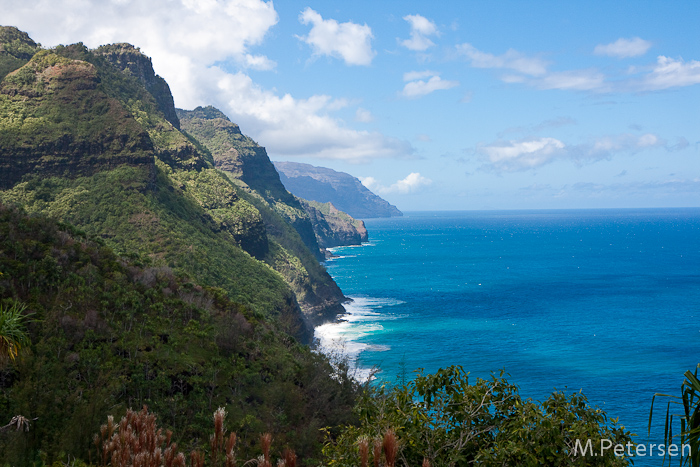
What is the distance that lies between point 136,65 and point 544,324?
104 meters

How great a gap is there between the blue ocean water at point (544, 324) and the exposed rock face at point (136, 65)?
62629mm

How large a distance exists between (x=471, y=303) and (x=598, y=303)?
2465 cm

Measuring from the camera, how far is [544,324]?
85.4m

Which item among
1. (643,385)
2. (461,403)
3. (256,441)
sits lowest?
(643,385)

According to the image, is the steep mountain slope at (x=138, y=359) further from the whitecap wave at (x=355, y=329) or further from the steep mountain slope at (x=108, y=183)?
the whitecap wave at (x=355, y=329)

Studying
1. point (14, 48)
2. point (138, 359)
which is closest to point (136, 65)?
point (14, 48)

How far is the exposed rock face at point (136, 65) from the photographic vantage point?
114062mm

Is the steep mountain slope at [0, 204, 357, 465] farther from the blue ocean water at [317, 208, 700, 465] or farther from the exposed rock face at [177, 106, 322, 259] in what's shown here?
the exposed rock face at [177, 106, 322, 259]

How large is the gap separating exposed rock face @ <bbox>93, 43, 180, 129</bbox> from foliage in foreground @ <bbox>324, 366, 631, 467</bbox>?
114m

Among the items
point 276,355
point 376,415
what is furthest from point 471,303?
point 376,415

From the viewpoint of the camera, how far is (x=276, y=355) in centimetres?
3450

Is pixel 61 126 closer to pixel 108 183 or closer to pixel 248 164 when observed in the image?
pixel 108 183

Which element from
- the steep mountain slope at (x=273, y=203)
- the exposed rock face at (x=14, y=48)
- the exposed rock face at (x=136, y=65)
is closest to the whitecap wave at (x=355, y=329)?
the steep mountain slope at (x=273, y=203)

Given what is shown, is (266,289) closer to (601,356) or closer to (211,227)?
(211,227)
